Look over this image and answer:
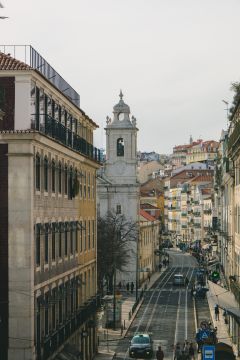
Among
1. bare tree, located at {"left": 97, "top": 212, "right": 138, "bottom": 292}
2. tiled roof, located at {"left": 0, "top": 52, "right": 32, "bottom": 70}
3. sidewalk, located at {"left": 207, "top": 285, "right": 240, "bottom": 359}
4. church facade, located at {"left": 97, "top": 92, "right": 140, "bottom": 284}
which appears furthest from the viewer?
church facade, located at {"left": 97, "top": 92, "right": 140, "bottom": 284}

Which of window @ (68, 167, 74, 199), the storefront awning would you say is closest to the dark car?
the storefront awning

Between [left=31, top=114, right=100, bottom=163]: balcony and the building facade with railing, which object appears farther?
[left=31, top=114, right=100, bottom=163]: balcony

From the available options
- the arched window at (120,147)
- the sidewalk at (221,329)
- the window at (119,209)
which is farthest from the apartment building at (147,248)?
the sidewalk at (221,329)

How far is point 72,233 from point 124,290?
59.4 m

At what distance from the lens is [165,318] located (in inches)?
3073

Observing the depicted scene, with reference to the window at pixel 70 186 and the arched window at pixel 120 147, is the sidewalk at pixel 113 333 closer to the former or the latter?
the window at pixel 70 186

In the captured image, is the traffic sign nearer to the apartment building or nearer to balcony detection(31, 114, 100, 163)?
balcony detection(31, 114, 100, 163)

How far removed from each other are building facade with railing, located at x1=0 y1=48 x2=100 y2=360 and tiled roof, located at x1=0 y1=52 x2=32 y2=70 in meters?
0.04

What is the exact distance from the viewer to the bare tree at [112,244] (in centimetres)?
9581

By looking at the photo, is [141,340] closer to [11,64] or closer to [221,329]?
[221,329]

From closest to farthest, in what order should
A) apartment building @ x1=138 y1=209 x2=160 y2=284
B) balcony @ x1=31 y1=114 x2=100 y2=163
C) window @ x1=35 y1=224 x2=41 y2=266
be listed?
window @ x1=35 y1=224 x2=41 y2=266
balcony @ x1=31 y1=114 x2=100 y2=163
apartment building @ x1=138 y1=209 x2=160 y2=284

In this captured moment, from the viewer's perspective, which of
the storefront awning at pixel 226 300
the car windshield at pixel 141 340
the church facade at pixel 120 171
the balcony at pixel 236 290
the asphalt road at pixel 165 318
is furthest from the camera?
the church facade at pixel 120 171

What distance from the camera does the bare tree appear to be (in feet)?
314

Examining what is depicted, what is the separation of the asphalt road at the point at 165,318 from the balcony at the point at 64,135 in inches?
466
